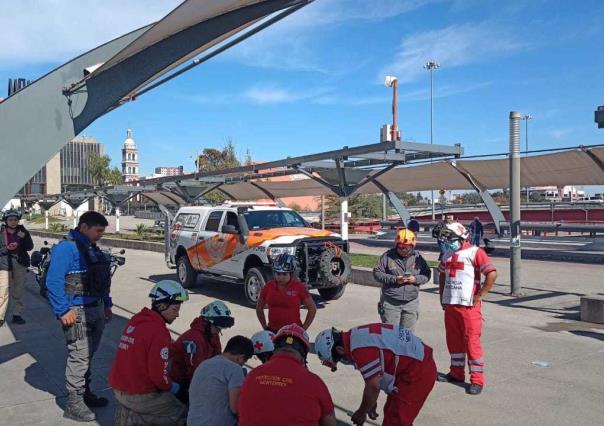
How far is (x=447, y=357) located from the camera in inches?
281

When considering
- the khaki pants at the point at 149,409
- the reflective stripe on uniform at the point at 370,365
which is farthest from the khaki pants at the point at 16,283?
the reflective stripe on uniform at the point at 370,365

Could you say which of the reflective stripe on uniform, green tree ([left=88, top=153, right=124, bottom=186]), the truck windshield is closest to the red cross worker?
the reflective stripe on uniform

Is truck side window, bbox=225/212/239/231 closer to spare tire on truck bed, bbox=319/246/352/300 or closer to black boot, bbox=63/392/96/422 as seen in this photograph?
spare tire on truck bed, bbox=319/246/352/300

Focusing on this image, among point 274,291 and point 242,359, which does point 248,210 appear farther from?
point 242,359

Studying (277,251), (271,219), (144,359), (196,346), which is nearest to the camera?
(144,359)

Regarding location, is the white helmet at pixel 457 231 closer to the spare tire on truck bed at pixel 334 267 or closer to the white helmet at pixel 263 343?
the white helmet at pixel 263 343

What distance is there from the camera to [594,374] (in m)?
6.36

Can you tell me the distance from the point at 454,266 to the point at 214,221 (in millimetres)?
7838

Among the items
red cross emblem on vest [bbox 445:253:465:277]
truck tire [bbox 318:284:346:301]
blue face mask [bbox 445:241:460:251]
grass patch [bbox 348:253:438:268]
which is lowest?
truck tire [bbox 318:284:346:301]

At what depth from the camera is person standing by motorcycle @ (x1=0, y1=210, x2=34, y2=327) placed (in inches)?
371

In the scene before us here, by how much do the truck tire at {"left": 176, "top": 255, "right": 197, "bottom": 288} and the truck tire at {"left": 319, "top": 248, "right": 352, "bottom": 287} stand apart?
4482 millimetres

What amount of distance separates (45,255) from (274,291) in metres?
6.18

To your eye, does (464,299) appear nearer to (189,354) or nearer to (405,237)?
(405,237)

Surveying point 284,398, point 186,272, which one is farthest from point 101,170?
point 284,398
